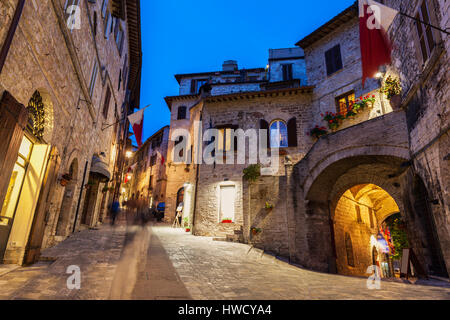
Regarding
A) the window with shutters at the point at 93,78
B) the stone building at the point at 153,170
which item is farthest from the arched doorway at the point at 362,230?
the stone building at the point at 153,170

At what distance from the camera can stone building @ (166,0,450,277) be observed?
6.71 meters

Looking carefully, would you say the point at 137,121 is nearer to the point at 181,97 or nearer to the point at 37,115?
the point at 37,115

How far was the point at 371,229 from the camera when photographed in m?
16.1

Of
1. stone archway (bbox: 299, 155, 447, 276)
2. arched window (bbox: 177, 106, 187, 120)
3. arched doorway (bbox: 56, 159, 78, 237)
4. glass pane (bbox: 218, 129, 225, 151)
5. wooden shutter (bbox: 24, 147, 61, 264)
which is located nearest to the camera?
wooden shutter (bbox: 24, 147, 61, 264)

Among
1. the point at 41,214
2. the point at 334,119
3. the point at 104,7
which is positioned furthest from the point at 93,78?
the point at 334,119

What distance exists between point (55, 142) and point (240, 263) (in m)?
6.25

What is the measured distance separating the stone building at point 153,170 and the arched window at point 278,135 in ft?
40.9

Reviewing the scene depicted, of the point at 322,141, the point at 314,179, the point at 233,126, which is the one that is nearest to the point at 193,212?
the point at 233,126

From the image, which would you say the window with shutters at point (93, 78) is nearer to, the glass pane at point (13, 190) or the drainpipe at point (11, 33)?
the glass pane at point (13, 190)

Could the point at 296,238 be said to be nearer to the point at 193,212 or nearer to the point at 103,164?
the point at 193,212

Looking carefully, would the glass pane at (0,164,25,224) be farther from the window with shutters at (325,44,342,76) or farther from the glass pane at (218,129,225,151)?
the window with shutters at (325,44,342,76)

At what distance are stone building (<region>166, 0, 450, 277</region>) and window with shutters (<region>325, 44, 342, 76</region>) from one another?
0.22 ft

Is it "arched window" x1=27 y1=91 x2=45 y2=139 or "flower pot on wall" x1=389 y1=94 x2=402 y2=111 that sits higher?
"flower pot on wall" x1=389 y1=94 x2=402 y2=111

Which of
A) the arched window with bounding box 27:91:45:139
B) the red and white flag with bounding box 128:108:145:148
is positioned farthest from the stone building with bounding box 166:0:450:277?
the arched window with bounding box 27:91:45:139
